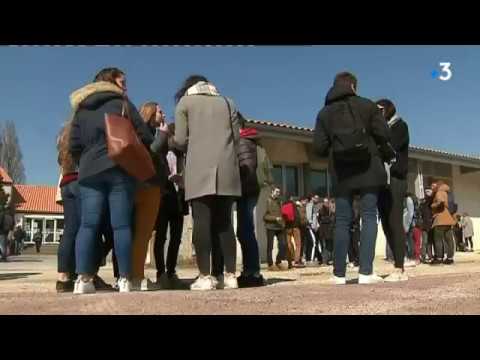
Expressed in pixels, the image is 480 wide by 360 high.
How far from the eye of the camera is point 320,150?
4203 mm

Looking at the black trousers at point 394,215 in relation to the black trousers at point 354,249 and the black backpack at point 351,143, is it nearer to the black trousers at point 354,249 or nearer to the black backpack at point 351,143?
the black backpack at point 351,143

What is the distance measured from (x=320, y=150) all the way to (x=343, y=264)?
2.95 feet

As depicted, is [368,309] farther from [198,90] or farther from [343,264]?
[198,90]

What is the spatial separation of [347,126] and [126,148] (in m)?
1.64

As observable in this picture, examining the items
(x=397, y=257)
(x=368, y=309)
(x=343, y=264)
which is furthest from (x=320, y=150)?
(x=368, y=309)

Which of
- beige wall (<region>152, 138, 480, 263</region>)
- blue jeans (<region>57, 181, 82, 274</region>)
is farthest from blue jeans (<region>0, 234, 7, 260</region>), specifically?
blue jeans (<region>57, 181, 82, 274</region>)

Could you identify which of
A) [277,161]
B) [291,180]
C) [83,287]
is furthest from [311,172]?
[83,287]

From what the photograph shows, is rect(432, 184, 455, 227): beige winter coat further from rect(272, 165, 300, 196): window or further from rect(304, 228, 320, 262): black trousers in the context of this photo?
rect(272, 165, 300, 196): window

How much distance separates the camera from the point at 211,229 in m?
4.19

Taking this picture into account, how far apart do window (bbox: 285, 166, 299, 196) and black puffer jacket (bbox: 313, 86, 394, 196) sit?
29.6 ft

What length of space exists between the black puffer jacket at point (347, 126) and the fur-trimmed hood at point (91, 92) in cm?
156

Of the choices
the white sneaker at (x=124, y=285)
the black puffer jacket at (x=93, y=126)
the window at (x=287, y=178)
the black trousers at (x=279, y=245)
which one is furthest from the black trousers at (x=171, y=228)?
the window at (x=287, y=178)
